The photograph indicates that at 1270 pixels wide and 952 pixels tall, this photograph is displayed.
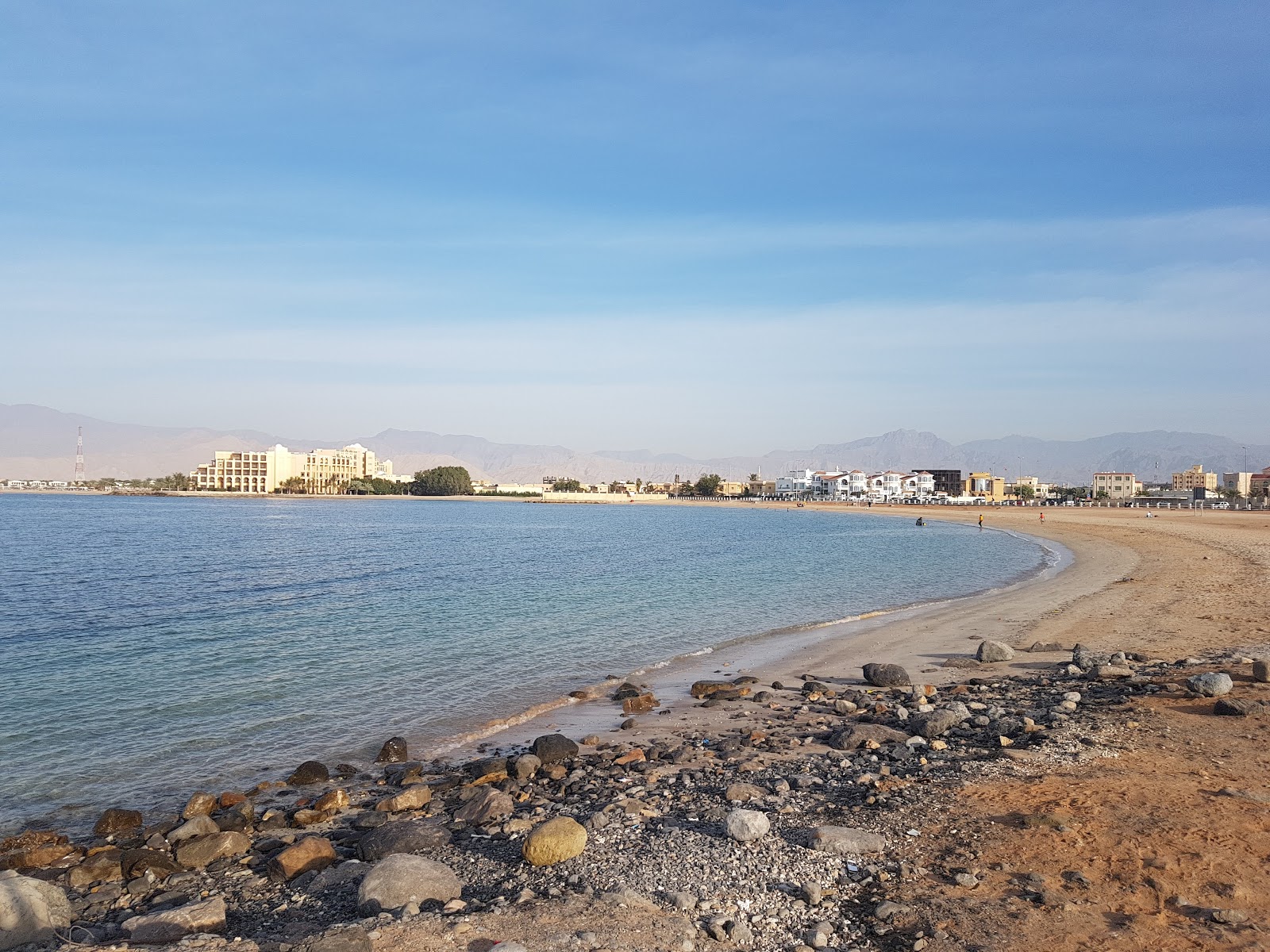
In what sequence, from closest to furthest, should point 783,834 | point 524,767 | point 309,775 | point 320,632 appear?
point 783,834, point 524,767, point 309,775, point 320,632

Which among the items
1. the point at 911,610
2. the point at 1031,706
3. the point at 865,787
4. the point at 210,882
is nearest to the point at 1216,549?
the point at 911,610

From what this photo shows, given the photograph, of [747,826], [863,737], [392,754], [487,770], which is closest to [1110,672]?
[863,737]

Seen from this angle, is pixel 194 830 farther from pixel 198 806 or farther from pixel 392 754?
pixel 392 754

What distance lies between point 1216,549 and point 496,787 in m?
51.9

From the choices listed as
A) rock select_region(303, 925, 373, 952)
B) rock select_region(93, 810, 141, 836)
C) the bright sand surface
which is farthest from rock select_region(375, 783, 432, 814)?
rock select_region(303, 925, 373, 952)

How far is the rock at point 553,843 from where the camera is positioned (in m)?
8.35

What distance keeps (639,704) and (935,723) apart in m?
6.09

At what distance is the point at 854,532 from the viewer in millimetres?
91688

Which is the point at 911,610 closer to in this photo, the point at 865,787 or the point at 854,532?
the point at 865,787

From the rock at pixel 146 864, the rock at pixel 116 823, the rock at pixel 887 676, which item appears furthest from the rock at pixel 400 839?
the rock at pixel 887 676

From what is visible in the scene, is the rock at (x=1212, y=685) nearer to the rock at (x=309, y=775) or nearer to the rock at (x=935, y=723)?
the rock at (x=935, y=723)

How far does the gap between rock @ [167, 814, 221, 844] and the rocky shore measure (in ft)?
0.09

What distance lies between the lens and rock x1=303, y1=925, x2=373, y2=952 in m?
6.23

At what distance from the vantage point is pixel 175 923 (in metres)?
7.65
